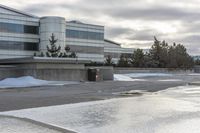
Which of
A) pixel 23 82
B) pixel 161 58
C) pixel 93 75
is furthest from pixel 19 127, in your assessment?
pixel 161 58

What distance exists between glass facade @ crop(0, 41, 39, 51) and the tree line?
801 inches

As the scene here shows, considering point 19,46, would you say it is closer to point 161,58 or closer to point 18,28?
point 18,28

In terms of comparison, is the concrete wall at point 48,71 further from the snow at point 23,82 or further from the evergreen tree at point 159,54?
the evergreen tree at point 159,54

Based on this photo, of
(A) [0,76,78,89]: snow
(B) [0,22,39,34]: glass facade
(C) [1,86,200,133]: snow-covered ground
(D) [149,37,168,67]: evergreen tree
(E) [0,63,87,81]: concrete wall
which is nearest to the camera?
(C) [1,86,200,133]: snow-covered ground

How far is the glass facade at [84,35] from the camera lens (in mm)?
96688

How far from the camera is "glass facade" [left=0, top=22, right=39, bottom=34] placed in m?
85.7

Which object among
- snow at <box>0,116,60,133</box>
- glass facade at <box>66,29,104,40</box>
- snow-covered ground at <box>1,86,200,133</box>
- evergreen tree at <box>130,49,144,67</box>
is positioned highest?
glass facade at <box>66,29,104,40</box>

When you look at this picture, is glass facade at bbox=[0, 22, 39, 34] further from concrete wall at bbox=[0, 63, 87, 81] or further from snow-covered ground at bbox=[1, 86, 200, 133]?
snow-covered ground at bbox=[1, 86, 200, 133]

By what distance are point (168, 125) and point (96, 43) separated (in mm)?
92139

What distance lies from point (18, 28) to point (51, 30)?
7532 millimetres

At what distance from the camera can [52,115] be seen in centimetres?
1399

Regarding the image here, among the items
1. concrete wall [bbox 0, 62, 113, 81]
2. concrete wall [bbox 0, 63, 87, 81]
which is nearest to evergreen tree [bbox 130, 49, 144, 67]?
concrete wall [bbox 0, 62, 113, 81]

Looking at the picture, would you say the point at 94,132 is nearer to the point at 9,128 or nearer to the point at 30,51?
the point at 9,128

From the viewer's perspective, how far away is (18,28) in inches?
3492
